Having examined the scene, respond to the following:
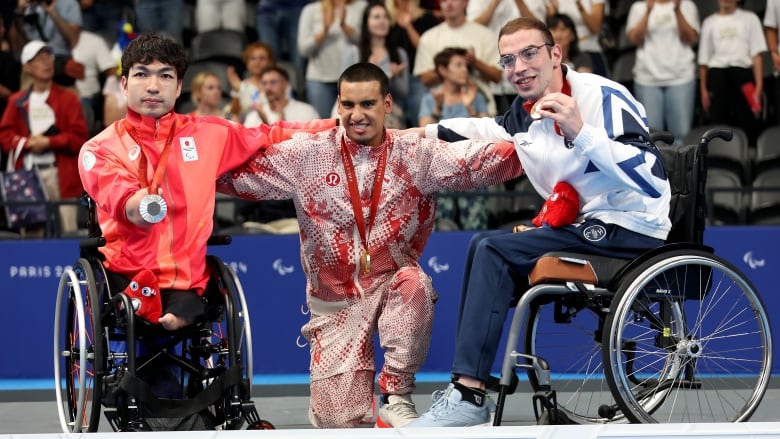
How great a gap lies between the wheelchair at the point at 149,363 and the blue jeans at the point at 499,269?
688mm

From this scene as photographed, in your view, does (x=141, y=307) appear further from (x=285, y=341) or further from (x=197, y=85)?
(x=197, y=85)

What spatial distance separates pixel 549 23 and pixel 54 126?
2.97 metres

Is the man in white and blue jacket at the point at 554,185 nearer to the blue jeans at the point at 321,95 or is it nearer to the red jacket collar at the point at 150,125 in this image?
the red jacket collar at the point at 150,125

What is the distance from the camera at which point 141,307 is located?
14.2 ft

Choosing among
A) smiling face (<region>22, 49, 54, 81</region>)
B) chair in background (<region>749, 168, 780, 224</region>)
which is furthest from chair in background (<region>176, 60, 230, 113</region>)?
chair in background (<region>749, 168, 780, 224</region>)

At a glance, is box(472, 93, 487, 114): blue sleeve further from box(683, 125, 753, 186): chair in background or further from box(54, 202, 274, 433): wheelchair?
box(54, 202, 274, 433): wheelchair

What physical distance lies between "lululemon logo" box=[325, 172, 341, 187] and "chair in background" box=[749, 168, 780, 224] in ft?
11.0

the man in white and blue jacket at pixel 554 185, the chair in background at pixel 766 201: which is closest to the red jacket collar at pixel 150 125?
the man in white and blue jacket at pixel 554 185

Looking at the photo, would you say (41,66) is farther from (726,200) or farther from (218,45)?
(726,200)

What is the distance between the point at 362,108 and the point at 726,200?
11.4ft

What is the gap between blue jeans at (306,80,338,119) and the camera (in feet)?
26.6

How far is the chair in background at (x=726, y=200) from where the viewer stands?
7484 millimetres

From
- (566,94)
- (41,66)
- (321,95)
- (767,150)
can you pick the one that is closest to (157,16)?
(41,66)

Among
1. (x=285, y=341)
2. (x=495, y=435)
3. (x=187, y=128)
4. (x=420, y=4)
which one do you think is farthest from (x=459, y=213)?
(x=495, y=435)
